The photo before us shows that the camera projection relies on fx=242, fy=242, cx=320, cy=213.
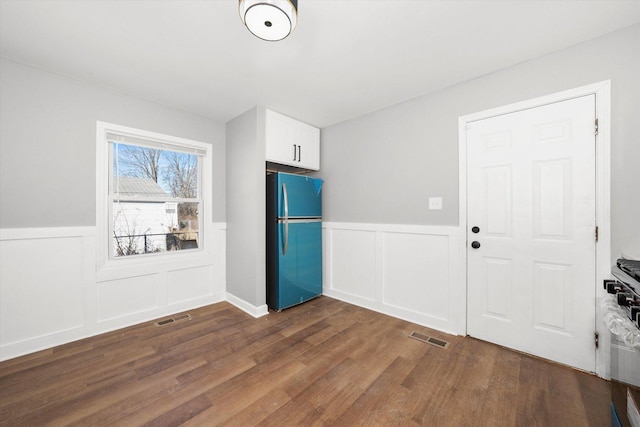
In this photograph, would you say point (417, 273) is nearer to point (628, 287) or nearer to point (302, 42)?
point (628, 287)

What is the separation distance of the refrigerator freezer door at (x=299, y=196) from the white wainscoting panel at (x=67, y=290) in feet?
5.08

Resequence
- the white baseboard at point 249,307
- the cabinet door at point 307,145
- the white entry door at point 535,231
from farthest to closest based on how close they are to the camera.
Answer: the cabinet door at point 307,145 < the white baseboard at point 249,307 < the white entry door at point 535,231

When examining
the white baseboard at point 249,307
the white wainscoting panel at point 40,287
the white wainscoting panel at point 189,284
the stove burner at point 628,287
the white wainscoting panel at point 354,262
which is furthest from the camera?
the white wainscoting panel at point 354,262

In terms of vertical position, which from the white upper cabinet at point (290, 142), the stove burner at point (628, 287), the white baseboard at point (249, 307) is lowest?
the white baseboard at point (249, 307)

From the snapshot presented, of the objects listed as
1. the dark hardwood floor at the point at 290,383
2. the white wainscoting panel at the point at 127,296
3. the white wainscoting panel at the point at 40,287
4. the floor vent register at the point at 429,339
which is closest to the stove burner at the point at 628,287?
the dark hardwood floor at the point at 290,383

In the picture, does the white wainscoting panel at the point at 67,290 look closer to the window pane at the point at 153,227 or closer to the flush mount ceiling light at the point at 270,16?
the window pane at the point at 153,227

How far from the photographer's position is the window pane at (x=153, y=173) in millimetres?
2711

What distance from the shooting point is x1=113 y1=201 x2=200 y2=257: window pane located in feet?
8.97

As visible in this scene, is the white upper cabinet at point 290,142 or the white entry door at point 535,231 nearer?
the white entry door at point 535,231

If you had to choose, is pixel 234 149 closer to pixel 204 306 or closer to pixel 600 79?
pixel 204 306

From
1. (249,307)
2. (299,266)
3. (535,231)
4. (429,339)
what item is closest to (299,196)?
(299,266)

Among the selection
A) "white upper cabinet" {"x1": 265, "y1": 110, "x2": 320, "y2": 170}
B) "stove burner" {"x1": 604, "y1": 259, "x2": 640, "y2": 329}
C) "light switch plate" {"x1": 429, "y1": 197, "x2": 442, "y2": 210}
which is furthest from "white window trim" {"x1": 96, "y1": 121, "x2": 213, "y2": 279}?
"stove burner" {"x1": 604, "y1": 259, "x2": 640, "y2": 329}

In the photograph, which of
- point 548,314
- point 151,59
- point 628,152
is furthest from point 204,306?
point 628,152

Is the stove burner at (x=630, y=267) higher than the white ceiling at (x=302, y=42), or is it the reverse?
the white ceiling at (x=302, y=42)
